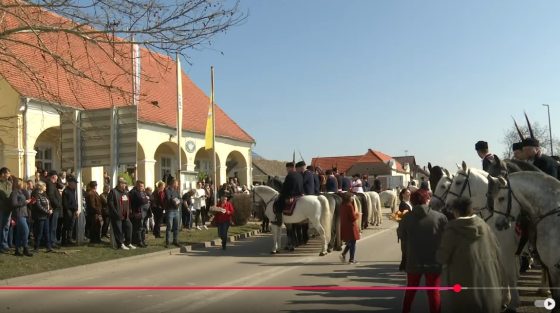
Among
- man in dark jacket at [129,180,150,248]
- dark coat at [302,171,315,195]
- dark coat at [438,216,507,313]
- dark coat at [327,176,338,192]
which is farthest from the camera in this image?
dark coat at [327,176,338,192]

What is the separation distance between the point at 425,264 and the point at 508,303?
121 centimetres

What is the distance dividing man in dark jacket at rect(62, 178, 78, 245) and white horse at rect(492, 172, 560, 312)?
39.9ft

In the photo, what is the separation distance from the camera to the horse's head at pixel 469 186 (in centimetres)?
796

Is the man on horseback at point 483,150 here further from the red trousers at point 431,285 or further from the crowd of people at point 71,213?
the crowd of people at point 71,213

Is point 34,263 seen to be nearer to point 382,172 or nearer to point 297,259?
point 297,259

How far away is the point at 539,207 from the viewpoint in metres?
6.73

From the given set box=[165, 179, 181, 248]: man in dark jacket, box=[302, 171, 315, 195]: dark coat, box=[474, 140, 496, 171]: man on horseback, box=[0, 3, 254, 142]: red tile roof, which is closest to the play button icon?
box=[474, 140, 496, 171]: man on horseback

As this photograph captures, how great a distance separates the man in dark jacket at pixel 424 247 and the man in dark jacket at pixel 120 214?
10.7 metres

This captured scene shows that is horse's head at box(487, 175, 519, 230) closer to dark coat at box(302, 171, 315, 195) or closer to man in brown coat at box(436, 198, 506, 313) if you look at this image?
man in brown coat at box(436, 198, 506, 313)

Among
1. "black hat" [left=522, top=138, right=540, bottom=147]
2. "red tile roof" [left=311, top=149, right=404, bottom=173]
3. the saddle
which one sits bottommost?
the saddle

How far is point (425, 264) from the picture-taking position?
6.72m

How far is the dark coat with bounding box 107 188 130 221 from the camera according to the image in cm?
1577

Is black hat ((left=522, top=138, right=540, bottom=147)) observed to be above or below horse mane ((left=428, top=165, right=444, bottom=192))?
above

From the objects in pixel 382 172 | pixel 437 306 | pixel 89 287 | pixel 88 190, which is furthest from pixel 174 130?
pixel 382 172
